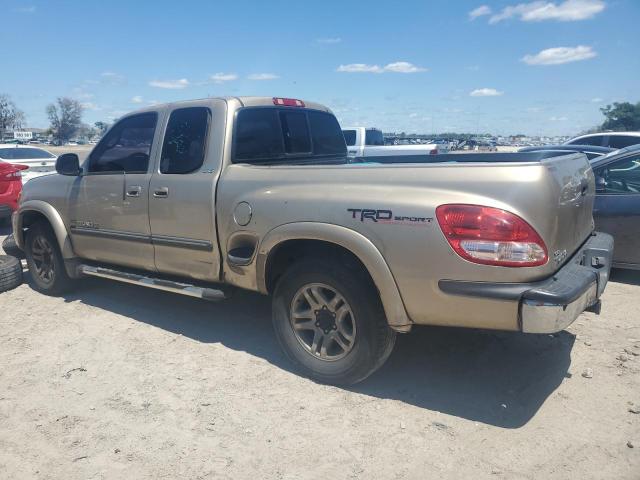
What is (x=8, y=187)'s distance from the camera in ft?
28.2

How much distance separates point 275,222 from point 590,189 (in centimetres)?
236

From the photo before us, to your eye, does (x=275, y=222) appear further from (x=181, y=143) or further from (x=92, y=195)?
(x=92, y=195)

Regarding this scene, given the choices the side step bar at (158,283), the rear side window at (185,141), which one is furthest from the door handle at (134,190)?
the side step bar at (158,283)

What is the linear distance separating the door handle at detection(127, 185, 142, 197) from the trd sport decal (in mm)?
2168

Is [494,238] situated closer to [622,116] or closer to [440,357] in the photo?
[440,357]

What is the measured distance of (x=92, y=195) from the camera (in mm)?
4848

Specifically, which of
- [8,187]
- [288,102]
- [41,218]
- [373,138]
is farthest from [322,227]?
[373,138]

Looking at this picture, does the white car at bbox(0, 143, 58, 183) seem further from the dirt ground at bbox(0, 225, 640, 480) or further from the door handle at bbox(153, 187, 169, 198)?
the door handle at bbox(153, 187, 169, 198)

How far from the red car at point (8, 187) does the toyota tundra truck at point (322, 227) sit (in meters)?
3.85

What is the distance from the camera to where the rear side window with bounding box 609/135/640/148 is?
12641mm

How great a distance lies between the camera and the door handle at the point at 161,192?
4195mm

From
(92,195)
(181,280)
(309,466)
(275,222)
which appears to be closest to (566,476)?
(309,466)

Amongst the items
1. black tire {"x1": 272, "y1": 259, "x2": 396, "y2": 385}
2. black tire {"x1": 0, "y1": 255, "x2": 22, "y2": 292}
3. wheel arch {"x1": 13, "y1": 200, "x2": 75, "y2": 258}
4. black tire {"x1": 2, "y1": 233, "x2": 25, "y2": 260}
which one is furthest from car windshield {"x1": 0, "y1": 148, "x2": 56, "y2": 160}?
black tire {"x1": 272, "y1": 259, "x2": 396, "y2": 385}

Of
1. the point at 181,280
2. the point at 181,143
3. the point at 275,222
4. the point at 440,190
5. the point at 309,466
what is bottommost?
the point at 309,466
